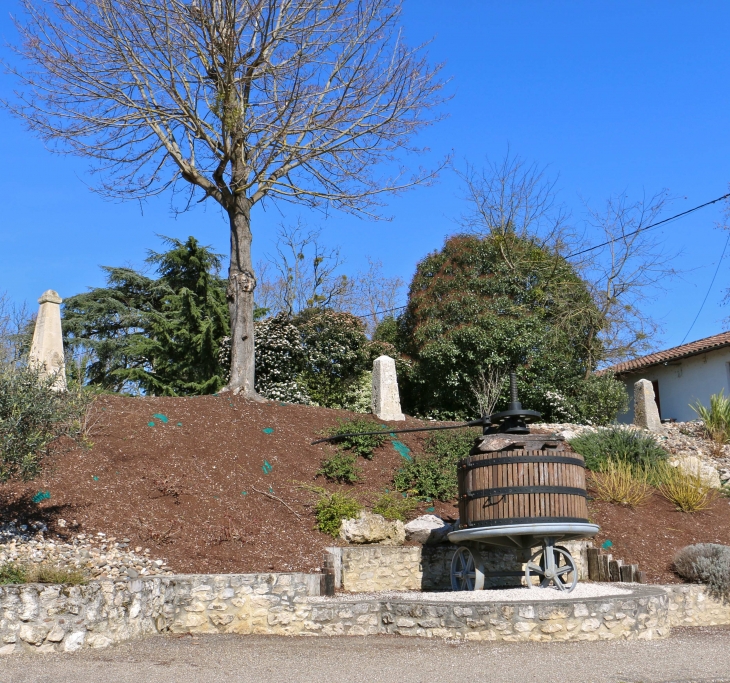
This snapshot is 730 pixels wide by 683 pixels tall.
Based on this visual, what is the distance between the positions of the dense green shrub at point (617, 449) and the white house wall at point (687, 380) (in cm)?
938

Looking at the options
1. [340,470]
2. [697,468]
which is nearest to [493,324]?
[697,468]

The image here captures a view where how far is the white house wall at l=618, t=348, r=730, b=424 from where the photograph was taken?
22281 millimetres

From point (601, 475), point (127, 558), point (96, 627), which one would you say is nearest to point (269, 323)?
point (601, 475)

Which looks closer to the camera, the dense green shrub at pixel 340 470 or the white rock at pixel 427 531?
the white rock at pixel 427 531

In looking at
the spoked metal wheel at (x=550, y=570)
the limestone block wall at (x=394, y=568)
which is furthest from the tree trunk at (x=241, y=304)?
the spoked metal wheel at (x=550, y=570)

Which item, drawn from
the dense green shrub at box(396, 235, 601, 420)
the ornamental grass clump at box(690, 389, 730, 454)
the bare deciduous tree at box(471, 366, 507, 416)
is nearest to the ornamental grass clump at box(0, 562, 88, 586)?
the bare deciduous tree at box(471, 366, 507, 416)

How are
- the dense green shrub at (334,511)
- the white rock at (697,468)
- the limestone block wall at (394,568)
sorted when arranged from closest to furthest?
the limestone block wall at (394,568) → the dense green shrub at (334,511) → the white rock at (697,468)

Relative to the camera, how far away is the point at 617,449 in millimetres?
13609

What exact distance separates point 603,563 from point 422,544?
2.48 metres

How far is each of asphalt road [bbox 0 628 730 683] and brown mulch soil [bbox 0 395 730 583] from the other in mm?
1931

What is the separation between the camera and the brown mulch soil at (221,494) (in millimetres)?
9164

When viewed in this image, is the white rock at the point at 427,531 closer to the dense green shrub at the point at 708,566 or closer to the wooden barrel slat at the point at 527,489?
the wooden barrel slat at the point at 527,489

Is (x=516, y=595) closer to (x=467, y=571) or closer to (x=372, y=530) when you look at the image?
(x=467, y=571)

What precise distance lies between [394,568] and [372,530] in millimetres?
654
